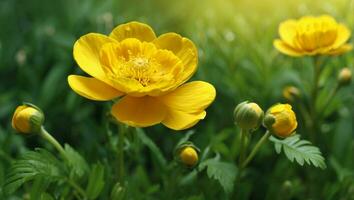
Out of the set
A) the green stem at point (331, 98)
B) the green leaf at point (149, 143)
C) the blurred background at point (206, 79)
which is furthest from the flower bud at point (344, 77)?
the green leaf at point (149, 143)

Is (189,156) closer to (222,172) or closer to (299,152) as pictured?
(222,172)

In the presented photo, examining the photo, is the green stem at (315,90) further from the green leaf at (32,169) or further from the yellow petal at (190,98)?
the green leaf at (32,169)

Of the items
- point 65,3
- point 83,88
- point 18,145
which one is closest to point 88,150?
point 18,145

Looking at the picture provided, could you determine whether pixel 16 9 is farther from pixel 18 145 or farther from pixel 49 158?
pixel 49 158

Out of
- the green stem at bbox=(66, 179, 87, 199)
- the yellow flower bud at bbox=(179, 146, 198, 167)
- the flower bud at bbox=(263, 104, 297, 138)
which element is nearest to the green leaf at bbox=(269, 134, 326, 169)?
the flower bud at bbox=(263, 104, 297, 138)

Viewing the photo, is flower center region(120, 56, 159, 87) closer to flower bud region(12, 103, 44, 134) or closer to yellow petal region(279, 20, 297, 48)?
flower bud region(12, 103, 44, 134)

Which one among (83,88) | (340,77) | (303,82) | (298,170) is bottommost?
(298,170)
